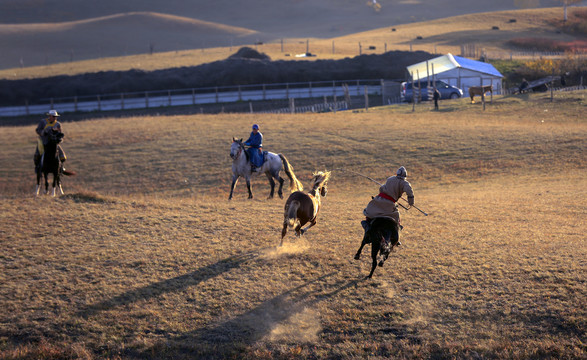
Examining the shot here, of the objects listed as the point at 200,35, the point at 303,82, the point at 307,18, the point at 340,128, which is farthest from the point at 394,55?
the point at 307,18

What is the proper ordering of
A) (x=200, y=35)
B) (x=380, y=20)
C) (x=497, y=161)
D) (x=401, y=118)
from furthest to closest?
(x=380, y=20)
(x=200, y=35)
(x=401, y=118)
(x=497, y=161)

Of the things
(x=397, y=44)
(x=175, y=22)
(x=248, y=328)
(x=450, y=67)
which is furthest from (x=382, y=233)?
(x=175, y=22)

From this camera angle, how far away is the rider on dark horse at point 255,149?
17344 millimetres

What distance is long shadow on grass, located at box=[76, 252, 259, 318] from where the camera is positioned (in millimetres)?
9664

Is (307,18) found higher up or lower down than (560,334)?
higher up

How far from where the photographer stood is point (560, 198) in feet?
56.5

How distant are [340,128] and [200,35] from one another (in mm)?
93532

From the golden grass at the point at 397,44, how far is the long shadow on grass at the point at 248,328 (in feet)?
174

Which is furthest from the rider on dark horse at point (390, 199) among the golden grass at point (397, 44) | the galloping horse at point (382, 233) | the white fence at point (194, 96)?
the golden grass at point (397, 44)

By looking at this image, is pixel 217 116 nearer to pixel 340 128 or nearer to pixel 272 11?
pixel 340 128

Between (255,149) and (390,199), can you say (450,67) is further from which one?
(390,199)

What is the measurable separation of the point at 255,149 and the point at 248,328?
926 centimetres

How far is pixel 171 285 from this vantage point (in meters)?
10.5

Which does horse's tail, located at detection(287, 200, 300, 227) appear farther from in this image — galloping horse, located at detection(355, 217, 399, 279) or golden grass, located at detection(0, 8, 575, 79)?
golden grass, located at detection(0, 8, 575, 79)
